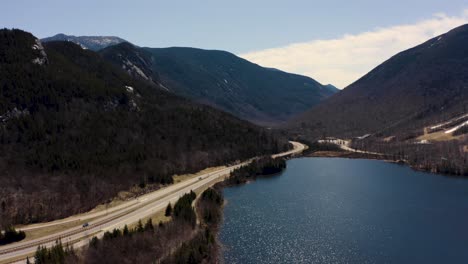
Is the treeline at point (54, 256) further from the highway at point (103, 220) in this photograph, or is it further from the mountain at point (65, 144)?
the mountain at point (65, 144)

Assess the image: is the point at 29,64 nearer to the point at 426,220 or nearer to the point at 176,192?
the point at 176,192

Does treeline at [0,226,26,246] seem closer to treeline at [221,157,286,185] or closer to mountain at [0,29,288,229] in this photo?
mountain at [0,29,288,229]

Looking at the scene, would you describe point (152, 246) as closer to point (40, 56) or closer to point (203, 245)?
point (203, 245)

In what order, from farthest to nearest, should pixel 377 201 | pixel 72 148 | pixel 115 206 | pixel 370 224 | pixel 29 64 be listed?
pixel 29 64
pixel 72 148
pixel 377 201
pixel 115 206
pixel 370 224

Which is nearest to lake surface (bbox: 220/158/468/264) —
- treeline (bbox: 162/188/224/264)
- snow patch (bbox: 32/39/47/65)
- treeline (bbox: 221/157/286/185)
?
treeline (bbox: 162/188/224/264)

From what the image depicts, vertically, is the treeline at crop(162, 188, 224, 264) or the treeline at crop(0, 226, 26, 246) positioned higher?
the treeline at crop(0, 226, 26, 246)

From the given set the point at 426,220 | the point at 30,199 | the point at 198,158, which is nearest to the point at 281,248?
the point at 426,220
